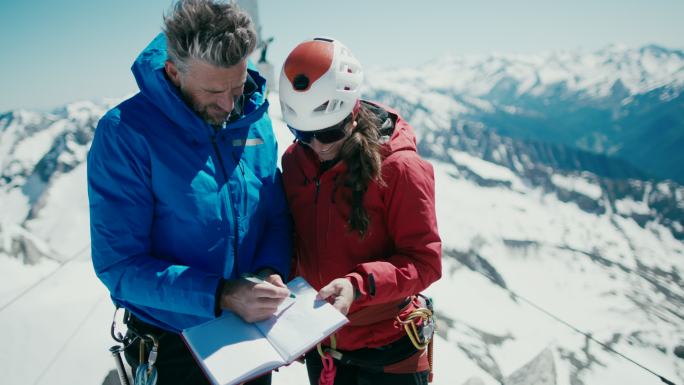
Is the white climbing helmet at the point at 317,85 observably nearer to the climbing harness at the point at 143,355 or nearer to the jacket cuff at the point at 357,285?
the jacket cuff at the point at 357,285

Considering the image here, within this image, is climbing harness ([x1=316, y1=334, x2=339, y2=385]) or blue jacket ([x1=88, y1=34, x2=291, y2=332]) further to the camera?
climbing harness ([x1=316, y1=334, x2=339, y2=385])

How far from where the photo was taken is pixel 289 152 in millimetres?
3303

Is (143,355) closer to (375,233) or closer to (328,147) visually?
(375,233)

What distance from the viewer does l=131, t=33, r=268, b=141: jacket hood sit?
7.41 feet

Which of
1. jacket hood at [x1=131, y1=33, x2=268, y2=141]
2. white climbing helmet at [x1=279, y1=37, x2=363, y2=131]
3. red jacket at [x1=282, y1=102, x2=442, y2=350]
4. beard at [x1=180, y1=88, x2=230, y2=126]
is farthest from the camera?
white climbing helmet at [x1=279, y1=37, x2=363, y2=131]

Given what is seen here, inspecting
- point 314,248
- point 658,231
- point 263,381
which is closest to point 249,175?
point 314,248

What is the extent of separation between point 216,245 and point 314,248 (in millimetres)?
833

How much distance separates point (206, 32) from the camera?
2102 millimetres

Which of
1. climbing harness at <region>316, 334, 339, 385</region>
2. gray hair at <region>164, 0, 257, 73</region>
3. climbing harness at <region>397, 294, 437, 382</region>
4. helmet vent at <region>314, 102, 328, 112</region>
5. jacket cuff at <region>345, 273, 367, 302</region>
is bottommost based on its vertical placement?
climbing harness at <region>316, 334, 339, 385</region>

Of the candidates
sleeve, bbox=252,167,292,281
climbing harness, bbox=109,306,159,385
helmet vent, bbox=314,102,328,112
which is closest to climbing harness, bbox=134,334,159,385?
climbing harness, bbox=109,306,159,385

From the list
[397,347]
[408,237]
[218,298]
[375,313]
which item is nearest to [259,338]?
[218,298]

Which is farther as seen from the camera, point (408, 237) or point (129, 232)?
point (408, 237)

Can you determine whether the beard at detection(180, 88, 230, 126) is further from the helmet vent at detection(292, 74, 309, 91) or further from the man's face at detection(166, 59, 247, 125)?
the helmet vent at detection(292, 74, 309, 91)

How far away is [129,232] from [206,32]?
1.19 m
